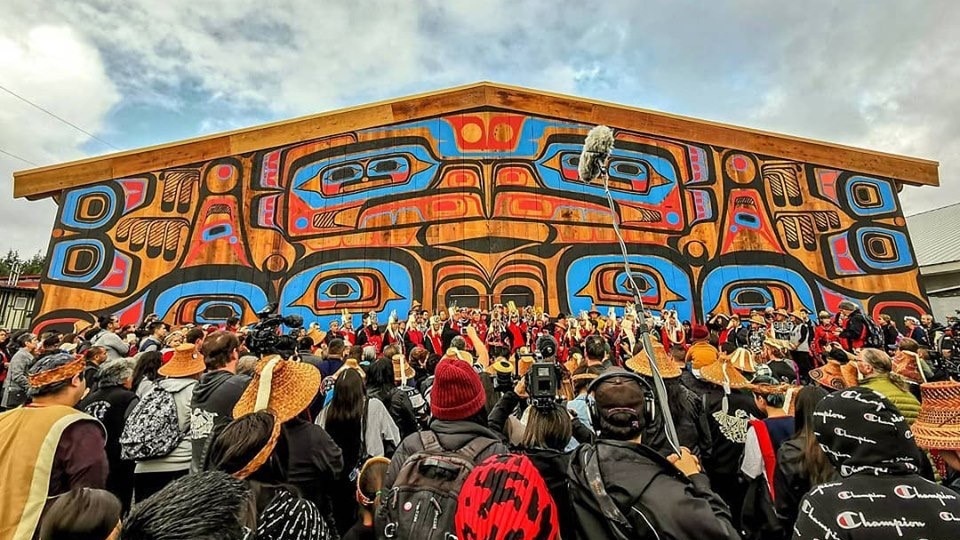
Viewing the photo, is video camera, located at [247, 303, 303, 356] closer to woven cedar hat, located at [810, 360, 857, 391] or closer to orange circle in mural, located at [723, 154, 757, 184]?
woven cedar hat, located at [810, 360, 857, 391]

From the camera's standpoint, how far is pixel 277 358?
278 centimetres

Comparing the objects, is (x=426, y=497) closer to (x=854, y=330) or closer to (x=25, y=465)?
(x=25, y=465)

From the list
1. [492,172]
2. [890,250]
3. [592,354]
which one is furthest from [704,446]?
[890,250]

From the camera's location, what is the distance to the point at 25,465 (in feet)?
7.37

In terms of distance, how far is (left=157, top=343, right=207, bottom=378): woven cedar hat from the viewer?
359 centimetres

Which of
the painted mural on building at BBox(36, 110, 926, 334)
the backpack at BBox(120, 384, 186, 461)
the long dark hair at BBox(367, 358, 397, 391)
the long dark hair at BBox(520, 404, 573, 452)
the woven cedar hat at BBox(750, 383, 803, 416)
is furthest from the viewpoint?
the painted mural on building at BBox(36, 110, 926, 334)

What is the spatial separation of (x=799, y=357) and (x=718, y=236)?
8764mm

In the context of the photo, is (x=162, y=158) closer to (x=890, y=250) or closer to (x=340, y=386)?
(x=340, y=386)

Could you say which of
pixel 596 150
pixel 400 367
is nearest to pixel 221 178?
pixel 400 367

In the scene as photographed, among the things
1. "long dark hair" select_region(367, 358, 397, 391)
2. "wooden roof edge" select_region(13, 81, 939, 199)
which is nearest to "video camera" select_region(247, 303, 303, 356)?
"long dark hair" select_region(367, 358, 397, 391)

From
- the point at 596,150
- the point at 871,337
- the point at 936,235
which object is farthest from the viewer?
the point at 936,235

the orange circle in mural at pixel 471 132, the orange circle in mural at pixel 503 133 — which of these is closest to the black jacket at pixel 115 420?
the orange circle in mural at pixel 471 132

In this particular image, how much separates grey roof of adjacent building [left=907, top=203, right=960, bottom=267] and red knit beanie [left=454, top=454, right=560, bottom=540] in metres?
27.2

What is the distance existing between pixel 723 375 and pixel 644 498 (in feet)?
9.35
